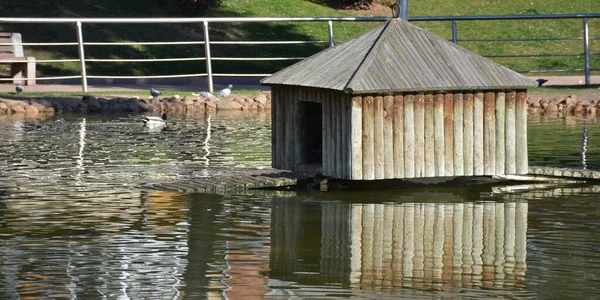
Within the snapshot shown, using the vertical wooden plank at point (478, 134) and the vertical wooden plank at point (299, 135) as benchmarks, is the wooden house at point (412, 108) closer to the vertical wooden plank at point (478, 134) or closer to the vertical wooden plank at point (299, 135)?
the vertical wooden plank at point (478, 134)

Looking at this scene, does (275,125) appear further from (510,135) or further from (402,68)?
(510,135)

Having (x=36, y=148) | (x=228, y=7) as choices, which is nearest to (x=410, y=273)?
(x=36, y=148)

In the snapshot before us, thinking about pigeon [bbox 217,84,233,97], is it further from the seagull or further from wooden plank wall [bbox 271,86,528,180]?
wooden plank wall [bbox 271,86,528,180]

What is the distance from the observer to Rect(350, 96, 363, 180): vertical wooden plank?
12.9 meters

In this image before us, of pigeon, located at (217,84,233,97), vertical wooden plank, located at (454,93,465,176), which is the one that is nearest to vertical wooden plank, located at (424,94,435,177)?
vertical wooden plank, located at (454,93,465,176)

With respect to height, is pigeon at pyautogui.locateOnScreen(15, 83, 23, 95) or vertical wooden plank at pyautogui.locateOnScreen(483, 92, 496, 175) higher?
pigeon at pyautogui.locateOnScreen(15, 83, 23, 95)

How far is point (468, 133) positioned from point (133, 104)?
1141 cm

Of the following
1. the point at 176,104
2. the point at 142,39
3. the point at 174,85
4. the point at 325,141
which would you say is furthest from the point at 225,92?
the point at 325,141

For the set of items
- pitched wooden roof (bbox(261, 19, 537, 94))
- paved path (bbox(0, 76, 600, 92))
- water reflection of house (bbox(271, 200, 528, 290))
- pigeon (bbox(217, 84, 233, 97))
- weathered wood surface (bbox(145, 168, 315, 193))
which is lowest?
water reflection of house (bbox(271, 200, 528, 290))

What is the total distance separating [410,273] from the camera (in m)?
9.15

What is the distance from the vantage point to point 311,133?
590 inches

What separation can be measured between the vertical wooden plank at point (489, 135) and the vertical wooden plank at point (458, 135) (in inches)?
11.2

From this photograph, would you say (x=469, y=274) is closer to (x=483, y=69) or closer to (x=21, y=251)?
(x=21, y=251)

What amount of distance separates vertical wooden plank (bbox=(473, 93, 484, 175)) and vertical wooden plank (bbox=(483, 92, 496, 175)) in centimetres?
4
